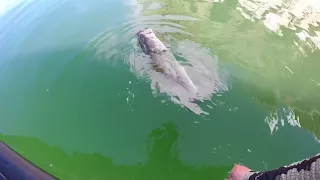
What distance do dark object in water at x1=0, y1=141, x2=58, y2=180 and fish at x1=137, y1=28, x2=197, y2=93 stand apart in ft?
4.51

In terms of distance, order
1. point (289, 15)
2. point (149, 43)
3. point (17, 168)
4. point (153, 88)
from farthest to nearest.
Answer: point (289, 15)
point (149, 43)
point (153, 88)
point (17, 168)

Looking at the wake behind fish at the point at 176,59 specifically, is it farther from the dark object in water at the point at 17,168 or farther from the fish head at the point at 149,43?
the dark object in water at the point at 17,168

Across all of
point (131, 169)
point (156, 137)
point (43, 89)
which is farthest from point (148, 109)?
point (43, 89)

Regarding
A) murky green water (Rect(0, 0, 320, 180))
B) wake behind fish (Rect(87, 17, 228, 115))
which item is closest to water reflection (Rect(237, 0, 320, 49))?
murky green water (Rect(0, 0, 320, 180))

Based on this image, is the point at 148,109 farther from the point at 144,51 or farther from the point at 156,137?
the point at 144,51

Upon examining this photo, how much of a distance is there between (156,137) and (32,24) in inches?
88.9

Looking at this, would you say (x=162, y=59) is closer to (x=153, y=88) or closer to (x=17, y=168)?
(x=153, y=88)

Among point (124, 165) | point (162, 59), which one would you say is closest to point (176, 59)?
point (162, 59)

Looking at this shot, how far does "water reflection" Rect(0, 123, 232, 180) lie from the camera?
8.88 ft

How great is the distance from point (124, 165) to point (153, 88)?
31.7 inches

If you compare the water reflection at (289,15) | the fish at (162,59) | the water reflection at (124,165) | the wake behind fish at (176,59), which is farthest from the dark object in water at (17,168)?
the water reflection at (289,15)

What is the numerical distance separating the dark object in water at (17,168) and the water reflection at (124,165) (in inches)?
4.7

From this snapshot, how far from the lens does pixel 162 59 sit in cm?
358

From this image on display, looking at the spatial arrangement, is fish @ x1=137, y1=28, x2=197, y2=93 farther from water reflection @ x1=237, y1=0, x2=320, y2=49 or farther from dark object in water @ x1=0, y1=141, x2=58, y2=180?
dark object in water @ x1=0, y1=141, x2=58, y2=180
